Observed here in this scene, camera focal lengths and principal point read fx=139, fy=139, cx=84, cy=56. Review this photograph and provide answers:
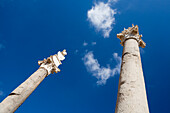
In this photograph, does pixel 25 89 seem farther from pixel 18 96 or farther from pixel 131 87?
pixel 131 87

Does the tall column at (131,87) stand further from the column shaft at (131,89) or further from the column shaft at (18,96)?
the column shaft at (18,96)

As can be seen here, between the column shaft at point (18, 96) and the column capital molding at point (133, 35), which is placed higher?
the column capital molding at point (133, 35)

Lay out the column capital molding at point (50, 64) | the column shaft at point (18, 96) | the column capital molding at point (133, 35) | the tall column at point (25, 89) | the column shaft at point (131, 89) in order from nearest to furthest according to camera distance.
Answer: the column shaft at point (131, 89)
the column shaft at point (18, 96)
the tall column at point (25, 89)
the column capital molding at point (133, 35)
the column capital molding at point (50, 64)

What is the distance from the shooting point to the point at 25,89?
1025cm

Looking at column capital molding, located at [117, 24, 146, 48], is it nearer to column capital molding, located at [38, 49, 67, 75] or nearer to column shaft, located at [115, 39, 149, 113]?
column shaft, located at [115, 39, 149, 113]

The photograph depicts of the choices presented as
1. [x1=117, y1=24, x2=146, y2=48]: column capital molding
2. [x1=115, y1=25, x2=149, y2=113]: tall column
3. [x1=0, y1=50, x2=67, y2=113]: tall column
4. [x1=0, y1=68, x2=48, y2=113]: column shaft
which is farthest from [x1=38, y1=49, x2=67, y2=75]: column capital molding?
[x1=115, y1=25, x2=149, y2=113]: tall column

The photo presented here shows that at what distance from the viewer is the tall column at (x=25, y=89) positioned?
8.83 metres

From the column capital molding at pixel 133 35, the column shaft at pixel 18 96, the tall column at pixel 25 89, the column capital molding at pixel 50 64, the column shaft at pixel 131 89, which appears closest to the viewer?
the column shaft at pixel 131 89

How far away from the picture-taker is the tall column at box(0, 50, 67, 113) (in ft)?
29.0

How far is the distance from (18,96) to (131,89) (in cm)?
799

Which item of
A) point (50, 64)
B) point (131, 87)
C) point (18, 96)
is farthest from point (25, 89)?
point (131, 87)

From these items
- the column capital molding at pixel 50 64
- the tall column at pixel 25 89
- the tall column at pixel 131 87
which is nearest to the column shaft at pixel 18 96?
the tall column at pixel 25 89

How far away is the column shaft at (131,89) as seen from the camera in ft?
13.3

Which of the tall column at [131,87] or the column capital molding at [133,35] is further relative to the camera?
the column capital molding at [133,35]
